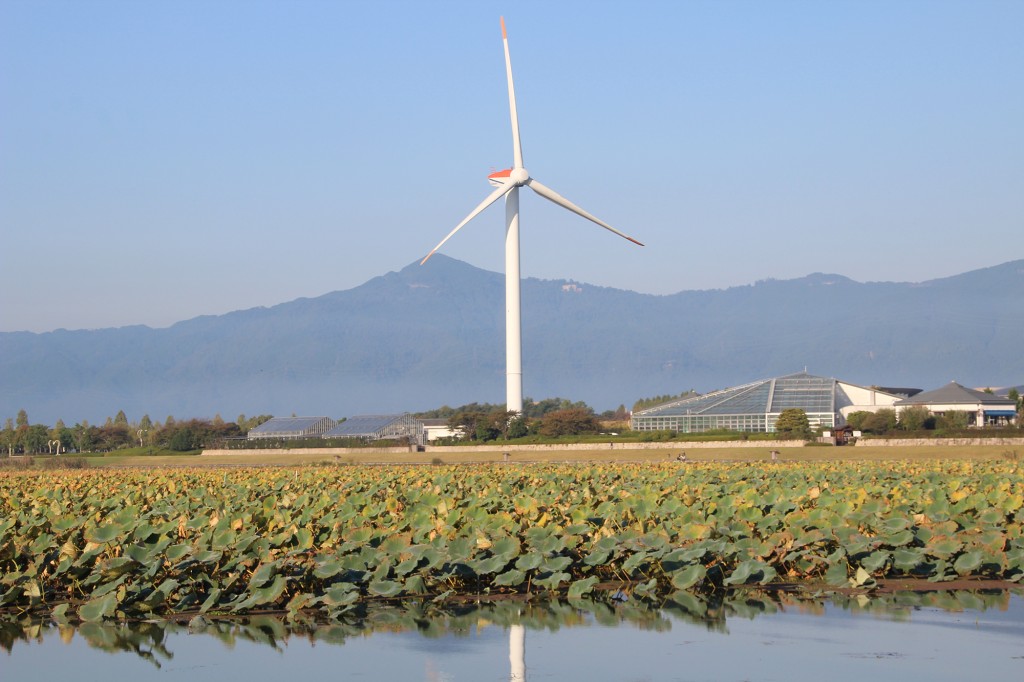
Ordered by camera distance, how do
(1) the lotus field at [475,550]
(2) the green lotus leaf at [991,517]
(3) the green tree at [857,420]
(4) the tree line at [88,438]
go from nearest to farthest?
(1) the lotus field at [475,550] < (2) the green lotus leaf at [991,517] < (3) the green tree at [857,420] < (4) the tree line at [88,438]

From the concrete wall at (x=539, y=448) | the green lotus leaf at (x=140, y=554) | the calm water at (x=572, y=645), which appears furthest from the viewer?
the concrete wall at (x=539, y=448)

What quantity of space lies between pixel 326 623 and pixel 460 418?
131m

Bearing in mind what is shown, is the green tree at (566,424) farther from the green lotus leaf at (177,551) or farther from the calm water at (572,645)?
the calm water at (572,645)

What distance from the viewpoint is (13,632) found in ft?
63.3

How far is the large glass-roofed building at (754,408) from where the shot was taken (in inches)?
5802

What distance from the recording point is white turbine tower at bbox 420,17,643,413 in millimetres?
121562

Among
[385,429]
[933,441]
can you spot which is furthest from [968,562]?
[385,429]

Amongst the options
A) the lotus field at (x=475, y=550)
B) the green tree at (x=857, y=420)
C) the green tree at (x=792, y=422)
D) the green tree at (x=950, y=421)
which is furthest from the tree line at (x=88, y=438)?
the lotus field at (x=475, y=550)

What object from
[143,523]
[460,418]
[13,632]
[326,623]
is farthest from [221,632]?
[460,418]

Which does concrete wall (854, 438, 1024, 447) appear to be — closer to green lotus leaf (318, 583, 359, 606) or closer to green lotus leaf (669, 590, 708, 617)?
green lotus leaf (669, 590, 708, 617)

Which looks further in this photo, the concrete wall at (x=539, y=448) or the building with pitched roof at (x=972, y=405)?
the building with pitched roof at (x=972, y=405)

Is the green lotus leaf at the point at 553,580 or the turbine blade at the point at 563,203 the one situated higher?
the turbine blade at the point at 563,203

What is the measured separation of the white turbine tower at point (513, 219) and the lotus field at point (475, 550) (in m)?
91.6

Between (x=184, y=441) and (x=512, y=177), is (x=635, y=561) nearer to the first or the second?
(x=512, y=177)
